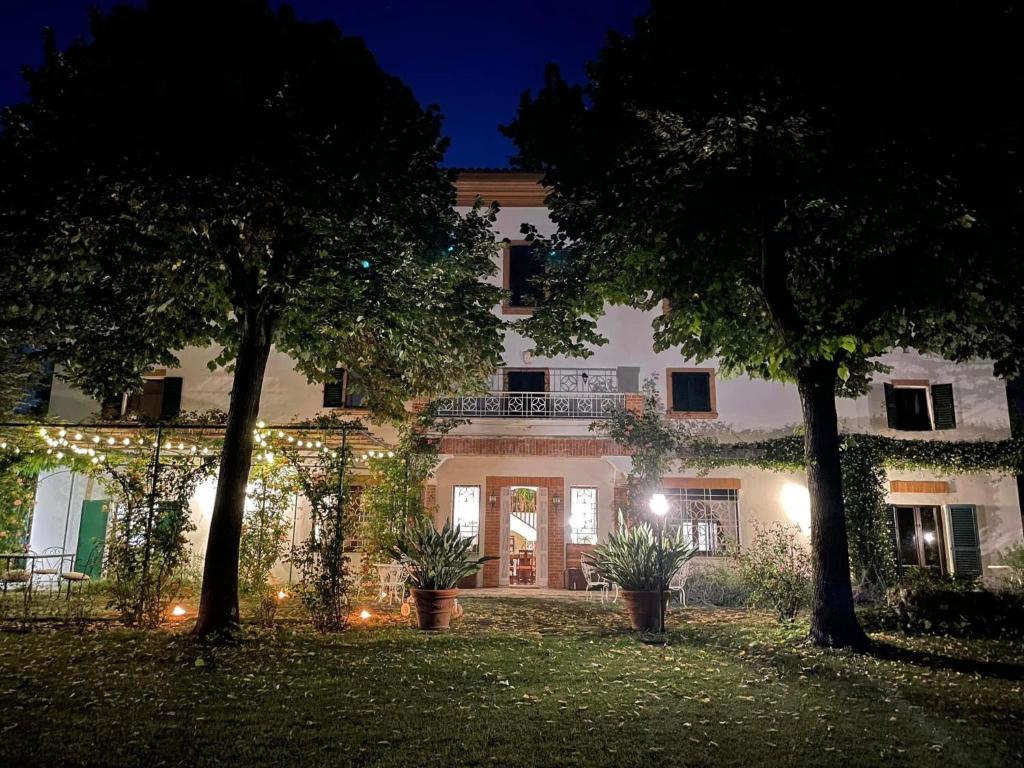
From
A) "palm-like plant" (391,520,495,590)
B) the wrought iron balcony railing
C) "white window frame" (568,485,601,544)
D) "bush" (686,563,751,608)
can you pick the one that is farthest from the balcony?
"palm-like plant" (391,520,495,590)

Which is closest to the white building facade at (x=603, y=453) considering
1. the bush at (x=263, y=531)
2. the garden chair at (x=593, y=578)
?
the garden chair at (x=593, y=578)

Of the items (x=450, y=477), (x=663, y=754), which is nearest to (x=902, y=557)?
(x=450, y=477)

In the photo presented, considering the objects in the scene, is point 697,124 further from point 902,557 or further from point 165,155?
point 902,557

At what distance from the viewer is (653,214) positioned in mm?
7477

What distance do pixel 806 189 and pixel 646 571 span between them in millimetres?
5020

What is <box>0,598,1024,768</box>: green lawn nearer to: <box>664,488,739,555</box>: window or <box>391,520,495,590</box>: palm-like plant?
<box>391,520,495,590</box>: palm-like plant

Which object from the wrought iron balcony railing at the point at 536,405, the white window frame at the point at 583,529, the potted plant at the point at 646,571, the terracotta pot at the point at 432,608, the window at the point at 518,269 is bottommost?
the terracotta pot at the point at 432,608

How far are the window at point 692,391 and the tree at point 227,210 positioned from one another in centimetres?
699

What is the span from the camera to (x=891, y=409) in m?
14.9

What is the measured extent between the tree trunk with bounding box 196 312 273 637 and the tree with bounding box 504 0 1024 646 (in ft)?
12.4

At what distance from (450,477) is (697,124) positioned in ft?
32.9

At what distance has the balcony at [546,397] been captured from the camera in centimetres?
1438

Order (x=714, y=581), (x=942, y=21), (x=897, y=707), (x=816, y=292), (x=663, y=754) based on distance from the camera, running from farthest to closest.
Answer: (x=714, y=581) → (x=816, y=292) → (x=942, y=21) → (x=897, y=707) → (x=663, y=754)

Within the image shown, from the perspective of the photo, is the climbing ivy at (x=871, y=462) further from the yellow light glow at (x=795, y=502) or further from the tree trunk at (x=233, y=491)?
the tree trunk at (x=233, y=491)
